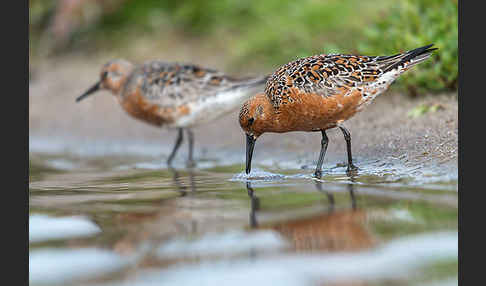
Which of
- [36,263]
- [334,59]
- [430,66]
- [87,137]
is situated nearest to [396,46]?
[430,66]

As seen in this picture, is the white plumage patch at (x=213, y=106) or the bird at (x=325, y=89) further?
the white plumage patch at (x=213, y=106)

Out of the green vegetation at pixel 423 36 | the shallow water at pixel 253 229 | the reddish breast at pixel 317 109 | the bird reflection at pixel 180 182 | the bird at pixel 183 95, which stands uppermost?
the green vegetation at pixel 423 36

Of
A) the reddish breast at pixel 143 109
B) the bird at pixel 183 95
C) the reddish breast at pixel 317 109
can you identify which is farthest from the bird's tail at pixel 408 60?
the reddish breast at pixel 143 109

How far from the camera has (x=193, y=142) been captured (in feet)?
32.3

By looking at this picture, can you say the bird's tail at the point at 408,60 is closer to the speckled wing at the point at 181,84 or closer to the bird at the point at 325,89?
the bird at the point at 325,89

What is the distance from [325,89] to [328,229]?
253 cm

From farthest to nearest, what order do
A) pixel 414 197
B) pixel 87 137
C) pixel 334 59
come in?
1. pixel 87 137
2. pixel 334 59
3. pixel 414 197

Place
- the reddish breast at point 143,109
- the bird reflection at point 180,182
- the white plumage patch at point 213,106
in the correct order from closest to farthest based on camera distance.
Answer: the bird reflection at point 180,182 → the white plumage patch at point 213,106 → the reddish breast at point 143,109

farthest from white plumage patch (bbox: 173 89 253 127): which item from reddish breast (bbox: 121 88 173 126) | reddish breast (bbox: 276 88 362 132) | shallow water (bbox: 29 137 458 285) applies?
reddish breast (bbox: 276 88 362 132)

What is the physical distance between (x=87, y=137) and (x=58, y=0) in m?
3.50

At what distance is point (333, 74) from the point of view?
6.61m

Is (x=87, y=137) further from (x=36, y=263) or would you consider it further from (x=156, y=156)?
(x=36, y=263)

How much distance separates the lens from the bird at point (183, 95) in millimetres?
8977

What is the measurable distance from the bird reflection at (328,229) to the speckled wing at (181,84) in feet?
13.8
